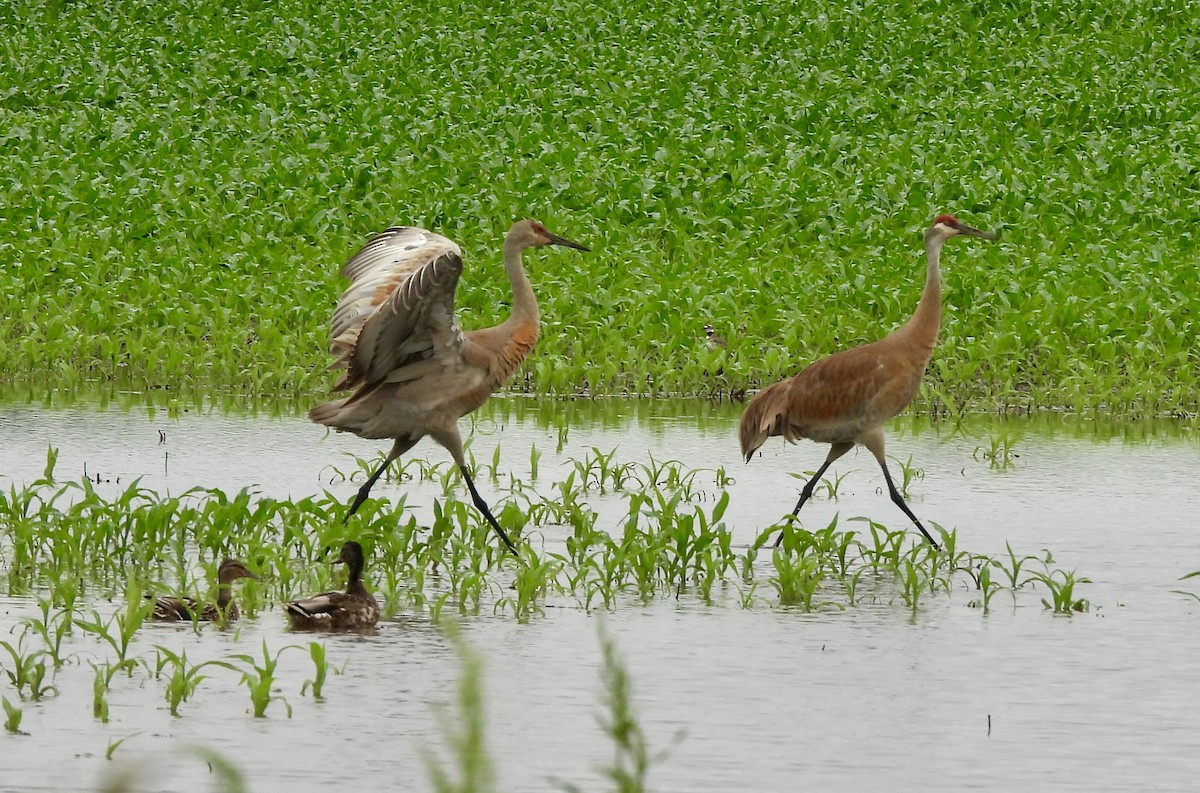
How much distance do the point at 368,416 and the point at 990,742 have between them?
13.2 feet

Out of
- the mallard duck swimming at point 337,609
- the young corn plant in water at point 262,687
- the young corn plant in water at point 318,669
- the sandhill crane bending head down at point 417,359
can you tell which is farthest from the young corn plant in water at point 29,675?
the sandhill crane bending head down at point 417,359

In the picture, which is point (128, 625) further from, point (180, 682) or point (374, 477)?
point (374, 477)

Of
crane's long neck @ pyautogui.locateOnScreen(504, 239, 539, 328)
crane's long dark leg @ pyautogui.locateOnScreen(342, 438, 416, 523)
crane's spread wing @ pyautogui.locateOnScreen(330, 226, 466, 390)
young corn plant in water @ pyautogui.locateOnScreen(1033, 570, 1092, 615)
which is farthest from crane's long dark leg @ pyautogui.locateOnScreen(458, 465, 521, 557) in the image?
young corn plant in water @ pyautogui.locateOnScreen(1033, 570, 1092, 615)

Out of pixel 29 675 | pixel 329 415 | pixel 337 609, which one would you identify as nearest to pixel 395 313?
pixel 329 415

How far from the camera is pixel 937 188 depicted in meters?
20.7

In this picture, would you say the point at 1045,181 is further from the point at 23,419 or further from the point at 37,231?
A: the point at 23,419

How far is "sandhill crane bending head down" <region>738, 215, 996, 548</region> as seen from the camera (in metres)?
9.90

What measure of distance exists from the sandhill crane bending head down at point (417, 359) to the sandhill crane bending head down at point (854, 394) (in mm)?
1319

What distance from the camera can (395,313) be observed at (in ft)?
29.4

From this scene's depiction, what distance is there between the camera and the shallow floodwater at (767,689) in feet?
19.1

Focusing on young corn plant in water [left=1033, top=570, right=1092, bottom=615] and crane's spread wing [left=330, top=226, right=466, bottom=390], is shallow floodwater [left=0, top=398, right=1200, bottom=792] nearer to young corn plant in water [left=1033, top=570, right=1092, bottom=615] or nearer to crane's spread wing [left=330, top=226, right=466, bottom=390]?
young corn plant in water [left=1033, top=570, right=1092, bottom=615]

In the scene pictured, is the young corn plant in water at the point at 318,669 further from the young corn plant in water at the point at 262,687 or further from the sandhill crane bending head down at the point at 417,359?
the sandhill crane bending head down at the point at 417,359

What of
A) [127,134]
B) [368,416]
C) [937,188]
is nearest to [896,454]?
[368,416]

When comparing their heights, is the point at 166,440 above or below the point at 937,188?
below
